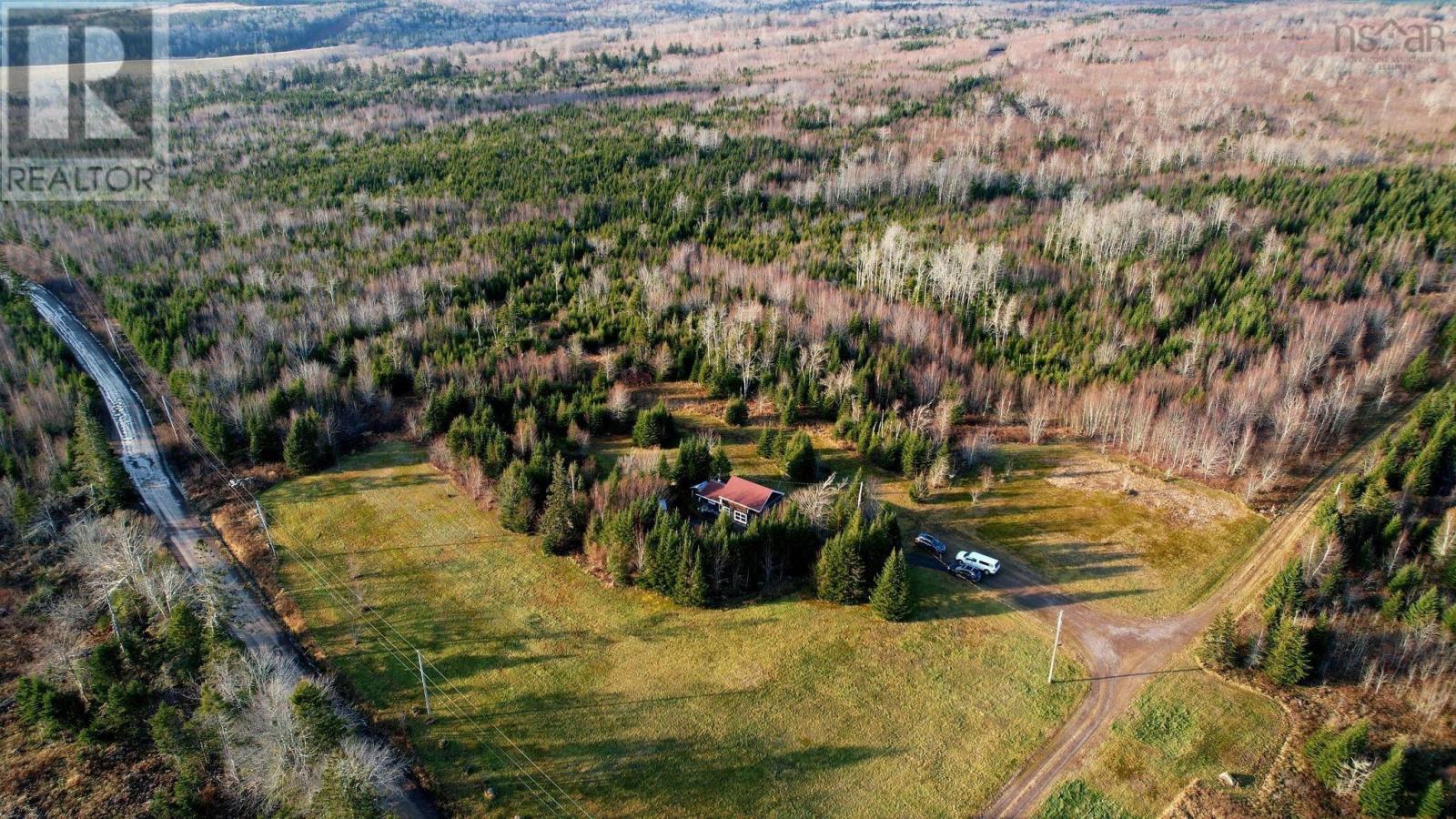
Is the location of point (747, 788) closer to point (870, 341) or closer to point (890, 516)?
point (890, 516)

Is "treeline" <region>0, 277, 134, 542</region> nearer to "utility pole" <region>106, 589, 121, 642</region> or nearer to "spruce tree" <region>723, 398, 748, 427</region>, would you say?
"utility pole" <region>106, 589, 121, 642</region>

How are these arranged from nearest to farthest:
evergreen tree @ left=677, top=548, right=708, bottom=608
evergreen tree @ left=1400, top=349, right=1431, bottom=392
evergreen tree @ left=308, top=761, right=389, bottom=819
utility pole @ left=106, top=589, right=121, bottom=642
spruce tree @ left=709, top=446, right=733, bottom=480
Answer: evergreen tree @ left=308, top=761, right=389, bottom=819 < utility pole @ left=106, top=589, right=121, bottom=642 < evergreen tree @ left=677, top=548, right=708, bottom=608 < spruce tree @ left=709, top=446, right=733, bottom=480 < evergreen tree @ left=1400, top=349, right=1431, bottom=392

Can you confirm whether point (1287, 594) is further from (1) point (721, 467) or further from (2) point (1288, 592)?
(1) point (721, 467)

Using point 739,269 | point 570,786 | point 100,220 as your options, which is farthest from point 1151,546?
point 100,220

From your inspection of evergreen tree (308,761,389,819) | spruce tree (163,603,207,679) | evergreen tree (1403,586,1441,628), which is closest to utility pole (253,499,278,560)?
spruce tree (163,603,207,679)

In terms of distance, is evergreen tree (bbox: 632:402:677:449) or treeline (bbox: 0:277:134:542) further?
evergreen tree (bbox: 632:402:677:449)

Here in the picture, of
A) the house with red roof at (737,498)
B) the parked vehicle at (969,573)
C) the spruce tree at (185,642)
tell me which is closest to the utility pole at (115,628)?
the spruce tree at (185,642)
